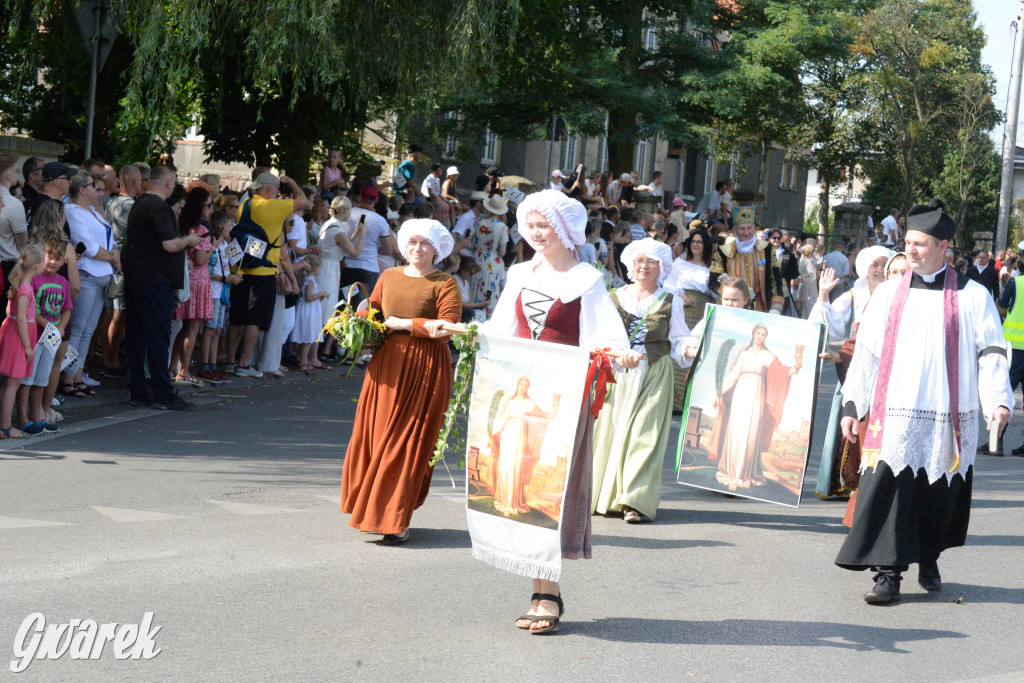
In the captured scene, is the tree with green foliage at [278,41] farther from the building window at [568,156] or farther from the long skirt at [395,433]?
the building window at [568,156]

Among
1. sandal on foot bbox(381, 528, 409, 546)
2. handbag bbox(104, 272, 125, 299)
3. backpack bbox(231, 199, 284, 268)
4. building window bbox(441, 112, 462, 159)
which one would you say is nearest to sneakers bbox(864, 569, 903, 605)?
sandal on foot bbox(381, 528, 409, 546)

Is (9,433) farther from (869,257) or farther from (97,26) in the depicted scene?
(869,257)

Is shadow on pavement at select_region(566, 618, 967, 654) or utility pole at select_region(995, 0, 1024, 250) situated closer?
shadow on pavement at select_region(566, 618, 967, 654)

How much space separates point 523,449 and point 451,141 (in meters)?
26.1

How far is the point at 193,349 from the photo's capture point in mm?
12445

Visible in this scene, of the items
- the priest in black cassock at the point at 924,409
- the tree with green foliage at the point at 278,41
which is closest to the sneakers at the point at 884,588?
the priest in black cassock at the point at 924,409

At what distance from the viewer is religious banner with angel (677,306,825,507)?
8.84 meters

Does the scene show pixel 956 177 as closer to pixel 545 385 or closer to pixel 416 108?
pixel 416 108

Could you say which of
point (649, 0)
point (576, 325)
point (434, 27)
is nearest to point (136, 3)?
point (434, 27)

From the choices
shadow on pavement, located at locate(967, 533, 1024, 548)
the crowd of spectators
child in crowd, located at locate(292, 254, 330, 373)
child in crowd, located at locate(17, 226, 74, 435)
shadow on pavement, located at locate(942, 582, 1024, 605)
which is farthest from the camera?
child in crowd, located at locate(292, 254, 330, 373)

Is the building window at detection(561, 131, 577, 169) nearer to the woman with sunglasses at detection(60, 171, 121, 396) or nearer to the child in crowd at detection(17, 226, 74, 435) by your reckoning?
the woman with sunglasses at detection(60, 171, 121, 396)

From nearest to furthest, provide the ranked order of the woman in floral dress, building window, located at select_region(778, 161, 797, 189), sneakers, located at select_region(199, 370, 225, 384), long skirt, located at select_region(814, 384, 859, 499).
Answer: long skirt, located at select_region(814, 384, 859, 499) → sneakers, located at select_region(199, 370, 225, 384) → the woman in floral dress → building window, located at select_region(778, 161, 797, 189)

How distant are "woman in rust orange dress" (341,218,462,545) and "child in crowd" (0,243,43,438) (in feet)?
10.1

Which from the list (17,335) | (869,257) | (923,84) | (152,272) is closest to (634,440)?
(869,257)
